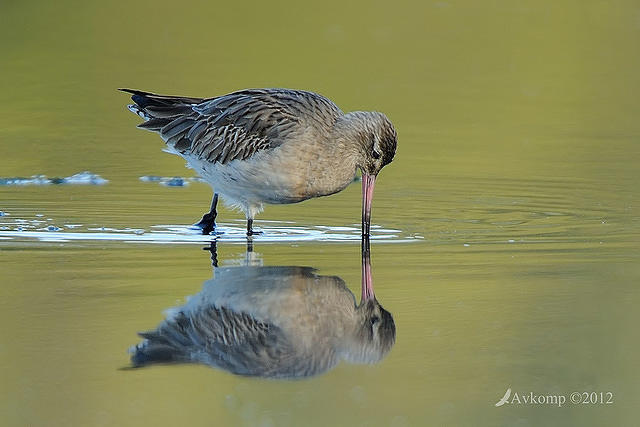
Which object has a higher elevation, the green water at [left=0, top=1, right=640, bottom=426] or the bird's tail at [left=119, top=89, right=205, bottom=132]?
the bird's tail at [left=119, top=89, right=205, bottom=132]

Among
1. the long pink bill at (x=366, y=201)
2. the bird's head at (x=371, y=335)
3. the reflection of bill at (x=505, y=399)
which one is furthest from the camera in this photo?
the long pink bill at (x=366, y=201)

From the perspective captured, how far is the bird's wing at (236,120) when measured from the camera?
9.74 metres

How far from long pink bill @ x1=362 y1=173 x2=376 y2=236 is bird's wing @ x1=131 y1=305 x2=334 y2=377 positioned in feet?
9.04

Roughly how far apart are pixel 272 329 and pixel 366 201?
3045 millimetres

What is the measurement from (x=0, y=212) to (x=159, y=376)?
473 centimetres

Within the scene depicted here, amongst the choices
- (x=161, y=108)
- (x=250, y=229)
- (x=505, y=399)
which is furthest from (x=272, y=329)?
(x=161, y=108)

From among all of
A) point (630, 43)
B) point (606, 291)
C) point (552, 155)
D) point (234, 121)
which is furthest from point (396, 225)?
point (630, 43)

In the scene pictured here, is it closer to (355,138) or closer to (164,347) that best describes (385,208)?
(355,138)

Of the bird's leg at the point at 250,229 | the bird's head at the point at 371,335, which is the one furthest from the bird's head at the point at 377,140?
the bird's head at the point at 371,335

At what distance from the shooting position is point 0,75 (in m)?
18.8

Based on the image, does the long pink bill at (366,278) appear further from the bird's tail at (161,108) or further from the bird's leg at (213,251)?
the bird's tail at (161,108)

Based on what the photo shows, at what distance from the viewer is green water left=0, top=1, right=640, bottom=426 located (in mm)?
5773

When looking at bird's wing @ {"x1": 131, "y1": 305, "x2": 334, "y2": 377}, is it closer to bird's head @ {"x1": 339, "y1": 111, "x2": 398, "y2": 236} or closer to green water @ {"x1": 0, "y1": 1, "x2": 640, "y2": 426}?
green water @ {"x1": 0, "y1": 1, "x2": 640, "y2": 426}

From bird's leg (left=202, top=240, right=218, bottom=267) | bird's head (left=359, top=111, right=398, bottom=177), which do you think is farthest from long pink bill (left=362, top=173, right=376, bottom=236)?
bird's leg (left=202, top=240, right=218, bottom=267)
